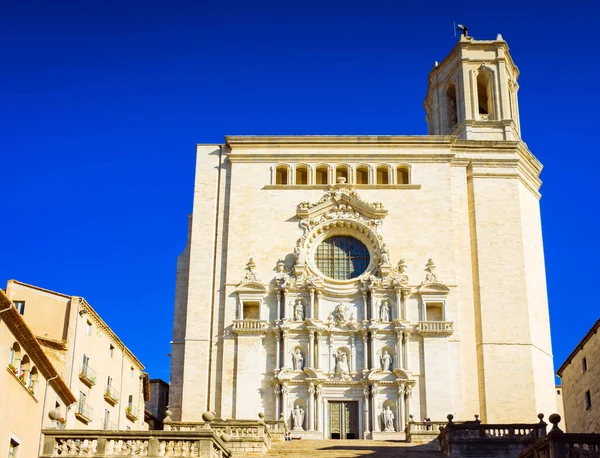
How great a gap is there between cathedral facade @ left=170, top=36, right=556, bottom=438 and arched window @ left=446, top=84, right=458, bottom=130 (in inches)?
65.0

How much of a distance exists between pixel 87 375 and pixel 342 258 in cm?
1176

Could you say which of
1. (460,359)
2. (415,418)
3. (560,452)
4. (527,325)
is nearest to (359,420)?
(415,418)

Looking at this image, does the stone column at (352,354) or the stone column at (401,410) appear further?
the stone column at (352,354)

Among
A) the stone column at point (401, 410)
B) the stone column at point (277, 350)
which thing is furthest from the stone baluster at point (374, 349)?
the stone column at point (277, 350)

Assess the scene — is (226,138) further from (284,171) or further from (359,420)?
(359,420)

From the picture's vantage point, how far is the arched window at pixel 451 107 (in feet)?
152

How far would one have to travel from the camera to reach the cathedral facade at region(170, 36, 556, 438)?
37.9 meters

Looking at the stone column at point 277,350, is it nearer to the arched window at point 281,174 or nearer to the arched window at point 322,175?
the arched window at point 281,174

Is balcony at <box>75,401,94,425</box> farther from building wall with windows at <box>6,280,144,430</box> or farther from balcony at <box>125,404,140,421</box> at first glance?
balcony at <box>125,404,140,421</box>

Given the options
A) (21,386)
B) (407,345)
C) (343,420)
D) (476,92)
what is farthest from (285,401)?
(476,92)

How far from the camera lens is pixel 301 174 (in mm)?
42812

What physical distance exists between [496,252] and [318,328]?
8205 mm

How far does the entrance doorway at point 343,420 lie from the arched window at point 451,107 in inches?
589

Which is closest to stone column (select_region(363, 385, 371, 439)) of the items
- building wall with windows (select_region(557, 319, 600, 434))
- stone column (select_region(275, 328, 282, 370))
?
stone column (select_region(275, 328, 282, 370))
